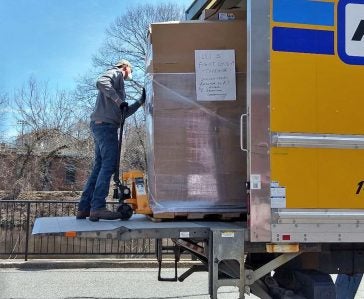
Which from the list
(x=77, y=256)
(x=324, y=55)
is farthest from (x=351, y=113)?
(x=77, y=256)

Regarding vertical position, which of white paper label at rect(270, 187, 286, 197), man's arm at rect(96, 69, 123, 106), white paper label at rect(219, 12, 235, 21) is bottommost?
white paper label at rect(270, 187, 286, 197)

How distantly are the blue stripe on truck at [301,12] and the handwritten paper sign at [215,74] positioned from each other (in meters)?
0.64

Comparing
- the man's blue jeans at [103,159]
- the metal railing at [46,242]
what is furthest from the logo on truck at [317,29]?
the metal railing at [46,242]

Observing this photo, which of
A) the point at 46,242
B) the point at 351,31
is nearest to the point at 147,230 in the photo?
the point at 351,31

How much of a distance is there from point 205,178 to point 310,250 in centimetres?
101

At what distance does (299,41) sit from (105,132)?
210cm

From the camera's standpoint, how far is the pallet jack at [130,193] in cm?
466

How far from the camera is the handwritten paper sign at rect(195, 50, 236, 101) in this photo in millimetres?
4281

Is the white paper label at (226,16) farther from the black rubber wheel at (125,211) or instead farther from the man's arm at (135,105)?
the black rubber wheel at (125,211)

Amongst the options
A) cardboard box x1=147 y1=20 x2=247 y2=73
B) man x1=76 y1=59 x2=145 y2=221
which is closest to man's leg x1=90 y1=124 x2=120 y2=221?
man x1=76 y1=59 x2=145 y2=221

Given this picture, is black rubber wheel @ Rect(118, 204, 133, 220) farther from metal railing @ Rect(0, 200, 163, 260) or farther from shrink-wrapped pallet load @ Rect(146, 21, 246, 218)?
metal railing @ Rect(0, 200, 163, 260)

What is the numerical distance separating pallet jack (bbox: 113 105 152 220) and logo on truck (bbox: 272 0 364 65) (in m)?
→ 1.72

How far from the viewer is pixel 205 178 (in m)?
4.28

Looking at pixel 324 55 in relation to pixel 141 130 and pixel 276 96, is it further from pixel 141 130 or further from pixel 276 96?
pixel 141 130
